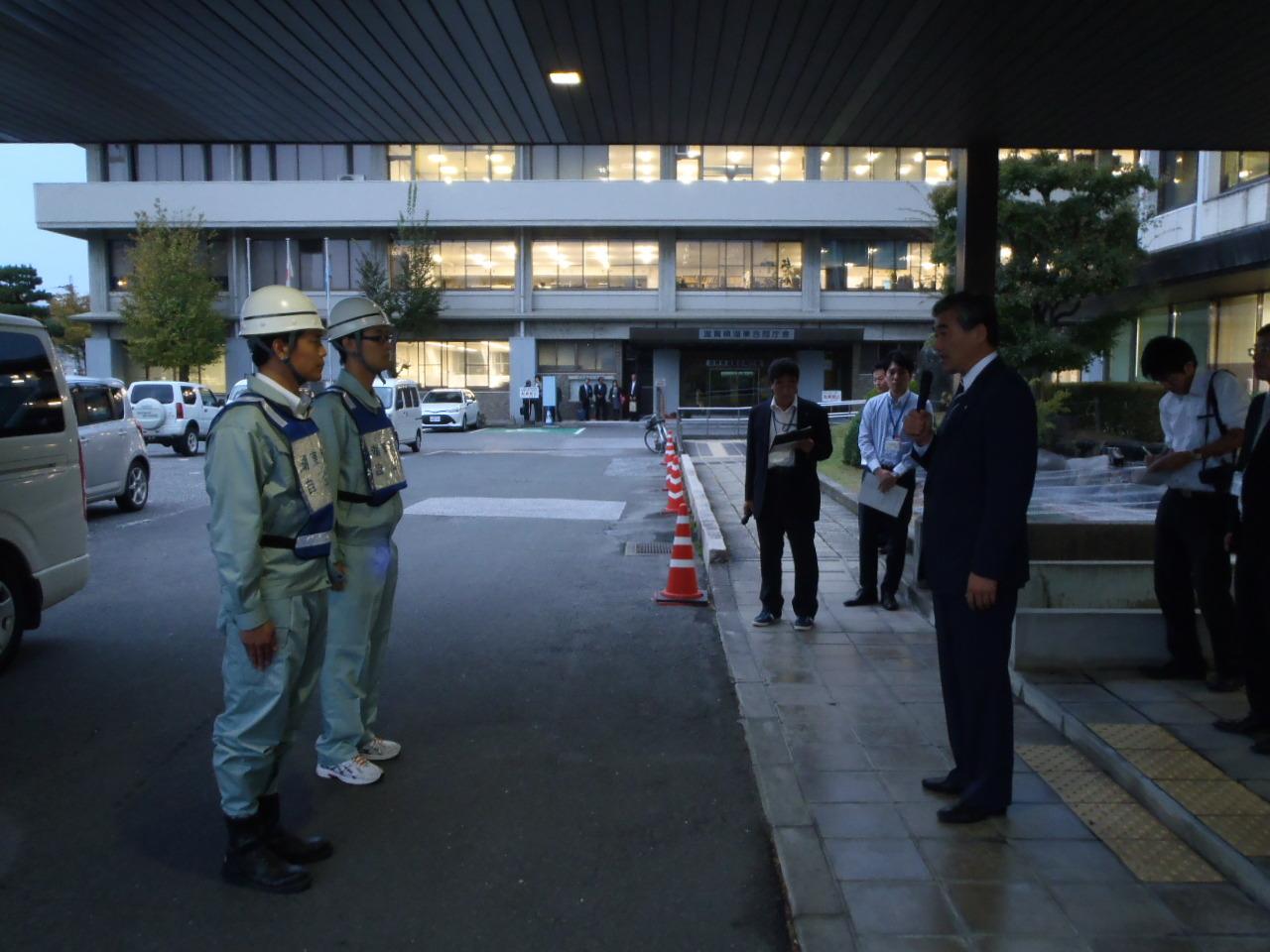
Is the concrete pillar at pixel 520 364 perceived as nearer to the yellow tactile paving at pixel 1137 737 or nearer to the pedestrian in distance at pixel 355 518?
the pedestrian in distance at pixel 355 518

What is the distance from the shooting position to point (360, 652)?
452cm

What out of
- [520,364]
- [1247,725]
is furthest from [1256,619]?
[520,364]

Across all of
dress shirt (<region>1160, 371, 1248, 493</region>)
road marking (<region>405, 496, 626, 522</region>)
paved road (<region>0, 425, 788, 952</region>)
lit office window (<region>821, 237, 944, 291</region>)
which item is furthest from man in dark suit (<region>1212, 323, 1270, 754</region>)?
lit office window (<region>821, 237, 944, 291</region>)

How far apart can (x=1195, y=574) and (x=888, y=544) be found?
2.80 metres

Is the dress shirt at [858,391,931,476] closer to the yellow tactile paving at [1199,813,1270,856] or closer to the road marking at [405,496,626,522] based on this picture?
the yellow tactile paving at [1199,813,1270,856]

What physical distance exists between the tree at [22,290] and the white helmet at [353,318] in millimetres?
53918

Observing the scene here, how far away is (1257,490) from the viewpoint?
4676 mm

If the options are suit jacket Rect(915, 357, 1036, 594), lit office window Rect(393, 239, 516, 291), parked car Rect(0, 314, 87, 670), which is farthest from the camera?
lit office window Rect(393, 239, 516, 291)

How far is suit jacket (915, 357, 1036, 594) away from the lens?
3.79 meters

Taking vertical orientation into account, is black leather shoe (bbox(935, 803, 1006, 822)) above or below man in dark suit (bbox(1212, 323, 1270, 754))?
below

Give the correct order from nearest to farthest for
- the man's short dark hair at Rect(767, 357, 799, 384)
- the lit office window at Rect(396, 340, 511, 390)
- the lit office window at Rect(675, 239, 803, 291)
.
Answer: the man's short dark hair at Rect(767, 357, 799, 384) < the lit office window at Rect(675, 239, 803, 291) < the lit office window at Rect(396, 340, 511, 390)

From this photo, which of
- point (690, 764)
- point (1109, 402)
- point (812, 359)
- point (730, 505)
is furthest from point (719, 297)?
point (690, 764)

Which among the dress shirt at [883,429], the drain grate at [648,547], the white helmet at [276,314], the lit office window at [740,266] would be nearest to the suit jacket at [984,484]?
the white helmet at [276,314]

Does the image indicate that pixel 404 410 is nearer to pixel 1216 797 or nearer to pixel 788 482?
pixel 788 482
